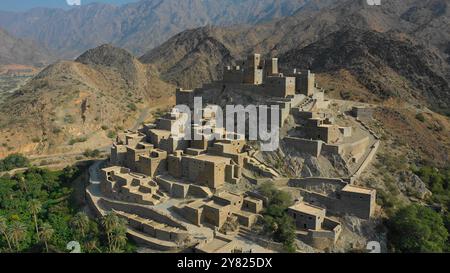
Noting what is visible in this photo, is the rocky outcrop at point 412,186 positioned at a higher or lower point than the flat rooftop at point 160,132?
lower

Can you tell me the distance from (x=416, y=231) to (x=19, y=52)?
546 ft

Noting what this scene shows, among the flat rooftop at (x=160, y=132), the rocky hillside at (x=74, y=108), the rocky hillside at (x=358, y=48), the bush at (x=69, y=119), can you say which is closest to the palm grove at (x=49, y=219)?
the flat rooftop at (x=160, y=132)

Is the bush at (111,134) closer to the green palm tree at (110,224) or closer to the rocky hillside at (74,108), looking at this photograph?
the rocky hillside at (74,108)

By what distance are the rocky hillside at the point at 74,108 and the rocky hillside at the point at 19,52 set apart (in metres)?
91.7

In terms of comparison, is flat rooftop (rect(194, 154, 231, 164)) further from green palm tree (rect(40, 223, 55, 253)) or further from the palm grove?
green palm tree (rect(40, 223, 55, 253))

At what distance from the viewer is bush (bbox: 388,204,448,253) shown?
19.7 meters

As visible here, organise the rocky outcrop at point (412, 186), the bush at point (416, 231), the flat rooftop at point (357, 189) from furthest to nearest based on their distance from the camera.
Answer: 1. the rocky outcrop at point (412, 186)
2. the flat rooftop at point (357, 189)
3. the bush at point (416, 231)

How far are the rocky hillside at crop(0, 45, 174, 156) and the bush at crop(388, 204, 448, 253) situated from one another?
3338cm

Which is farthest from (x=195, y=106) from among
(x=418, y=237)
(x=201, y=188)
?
(x=418, y=237)

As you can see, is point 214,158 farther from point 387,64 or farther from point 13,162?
point 387,64

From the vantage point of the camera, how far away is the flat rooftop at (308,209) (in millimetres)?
20594

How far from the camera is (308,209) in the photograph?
21.0m

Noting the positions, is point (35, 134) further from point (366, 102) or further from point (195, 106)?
point (366, 102)

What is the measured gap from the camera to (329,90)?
39.8 m
